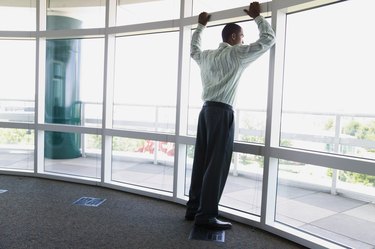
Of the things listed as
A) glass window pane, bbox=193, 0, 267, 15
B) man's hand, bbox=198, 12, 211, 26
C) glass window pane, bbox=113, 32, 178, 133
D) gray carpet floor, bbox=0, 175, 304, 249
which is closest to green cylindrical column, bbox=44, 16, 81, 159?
glass window pane, bbox=113, 32, 178, 133

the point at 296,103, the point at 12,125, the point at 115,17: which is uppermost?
the point at 115,17

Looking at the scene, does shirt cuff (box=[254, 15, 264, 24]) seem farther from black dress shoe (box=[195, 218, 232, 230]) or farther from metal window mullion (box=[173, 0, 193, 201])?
black dress shoe (box=[195, 218, 232, 230])

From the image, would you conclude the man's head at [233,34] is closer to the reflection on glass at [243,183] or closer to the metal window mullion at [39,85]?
the reflection on glass at [243,183]

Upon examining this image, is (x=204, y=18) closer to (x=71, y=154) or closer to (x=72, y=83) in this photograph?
(x=72, y=83)

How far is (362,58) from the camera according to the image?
2.29 meters

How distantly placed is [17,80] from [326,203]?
4.07 m

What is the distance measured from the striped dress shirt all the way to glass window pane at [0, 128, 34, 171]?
2799 millimetres

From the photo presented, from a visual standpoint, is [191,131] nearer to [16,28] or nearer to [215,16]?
[215,16]

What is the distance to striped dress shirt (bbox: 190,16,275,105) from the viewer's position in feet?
8.05

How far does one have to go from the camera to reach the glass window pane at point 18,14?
420 centimetres

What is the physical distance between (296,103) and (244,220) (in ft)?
3.62

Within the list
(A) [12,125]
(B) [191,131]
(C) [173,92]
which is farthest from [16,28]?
(B) [191,131]

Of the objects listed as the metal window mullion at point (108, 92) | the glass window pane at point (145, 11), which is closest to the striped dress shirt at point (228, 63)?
the glass window pane at point (145, 11)

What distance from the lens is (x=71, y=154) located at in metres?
4.41
